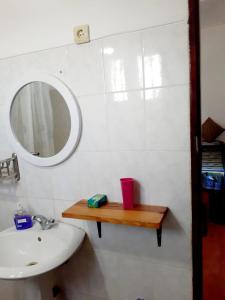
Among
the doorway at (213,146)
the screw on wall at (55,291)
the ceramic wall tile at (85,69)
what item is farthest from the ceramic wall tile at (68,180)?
the doorway at (213,146)

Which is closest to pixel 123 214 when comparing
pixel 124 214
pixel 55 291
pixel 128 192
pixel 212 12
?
pixel 124 214

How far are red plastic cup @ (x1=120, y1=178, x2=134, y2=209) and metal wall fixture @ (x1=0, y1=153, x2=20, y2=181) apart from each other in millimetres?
700

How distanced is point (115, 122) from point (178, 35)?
18.4 inches

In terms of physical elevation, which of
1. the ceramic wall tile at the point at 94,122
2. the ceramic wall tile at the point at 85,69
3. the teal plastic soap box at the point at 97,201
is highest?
the ceramic wall tile at the point at 85,69

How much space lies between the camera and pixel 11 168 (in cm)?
147

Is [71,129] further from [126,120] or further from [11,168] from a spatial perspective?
[11,168]

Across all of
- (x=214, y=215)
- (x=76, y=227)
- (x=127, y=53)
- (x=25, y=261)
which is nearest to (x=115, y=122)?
(x=127, y=53)

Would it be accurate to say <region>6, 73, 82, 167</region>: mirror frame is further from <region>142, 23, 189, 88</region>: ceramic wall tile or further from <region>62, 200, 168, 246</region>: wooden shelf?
<region>142, 23, 189, 88</region>: ceramic wall tile

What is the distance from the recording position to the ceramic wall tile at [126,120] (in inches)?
44.4

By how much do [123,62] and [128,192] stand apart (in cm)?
61

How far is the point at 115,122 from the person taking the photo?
118 cm

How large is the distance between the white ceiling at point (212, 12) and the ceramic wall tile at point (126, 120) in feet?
4.97

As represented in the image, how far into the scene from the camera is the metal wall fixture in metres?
1.45

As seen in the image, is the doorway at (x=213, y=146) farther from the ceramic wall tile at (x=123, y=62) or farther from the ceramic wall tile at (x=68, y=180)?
the ceramic wall tile at (x=68, y=180)
